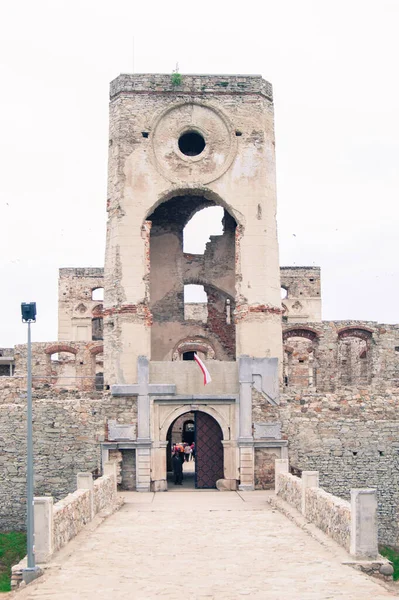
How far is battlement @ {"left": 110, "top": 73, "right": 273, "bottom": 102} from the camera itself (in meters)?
26.0

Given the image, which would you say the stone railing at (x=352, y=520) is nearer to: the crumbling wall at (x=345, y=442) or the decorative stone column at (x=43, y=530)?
the decorative stone column at (x=43, y=530)

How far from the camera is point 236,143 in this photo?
2597 centimetres

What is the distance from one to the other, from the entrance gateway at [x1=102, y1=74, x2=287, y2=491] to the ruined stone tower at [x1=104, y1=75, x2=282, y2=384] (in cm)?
3

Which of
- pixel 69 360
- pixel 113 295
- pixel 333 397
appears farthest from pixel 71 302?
pixel 333 397

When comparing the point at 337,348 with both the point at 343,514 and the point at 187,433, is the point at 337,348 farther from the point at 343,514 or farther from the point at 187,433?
the point at 343,514

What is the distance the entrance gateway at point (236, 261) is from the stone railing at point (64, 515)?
4.96m

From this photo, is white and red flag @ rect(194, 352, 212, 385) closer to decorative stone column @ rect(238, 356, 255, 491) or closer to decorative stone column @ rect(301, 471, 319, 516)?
decorative stone column @ rect(238, 356, 255, 491)

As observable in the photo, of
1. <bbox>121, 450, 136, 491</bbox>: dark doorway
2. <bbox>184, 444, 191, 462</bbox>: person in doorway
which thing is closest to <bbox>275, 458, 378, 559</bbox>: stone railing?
<bbox>121, 450, 136, 491</bbox>: dark doorway

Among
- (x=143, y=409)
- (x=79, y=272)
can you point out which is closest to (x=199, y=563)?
(x=143, y=409)

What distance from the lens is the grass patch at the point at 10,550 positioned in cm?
2012

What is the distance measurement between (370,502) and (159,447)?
11.2 m

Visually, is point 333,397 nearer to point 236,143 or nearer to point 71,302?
point 236,143

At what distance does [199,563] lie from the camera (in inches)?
529

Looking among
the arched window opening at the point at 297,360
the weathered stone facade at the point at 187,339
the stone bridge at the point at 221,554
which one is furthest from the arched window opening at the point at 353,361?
the stone bridge at the point at 221,554
